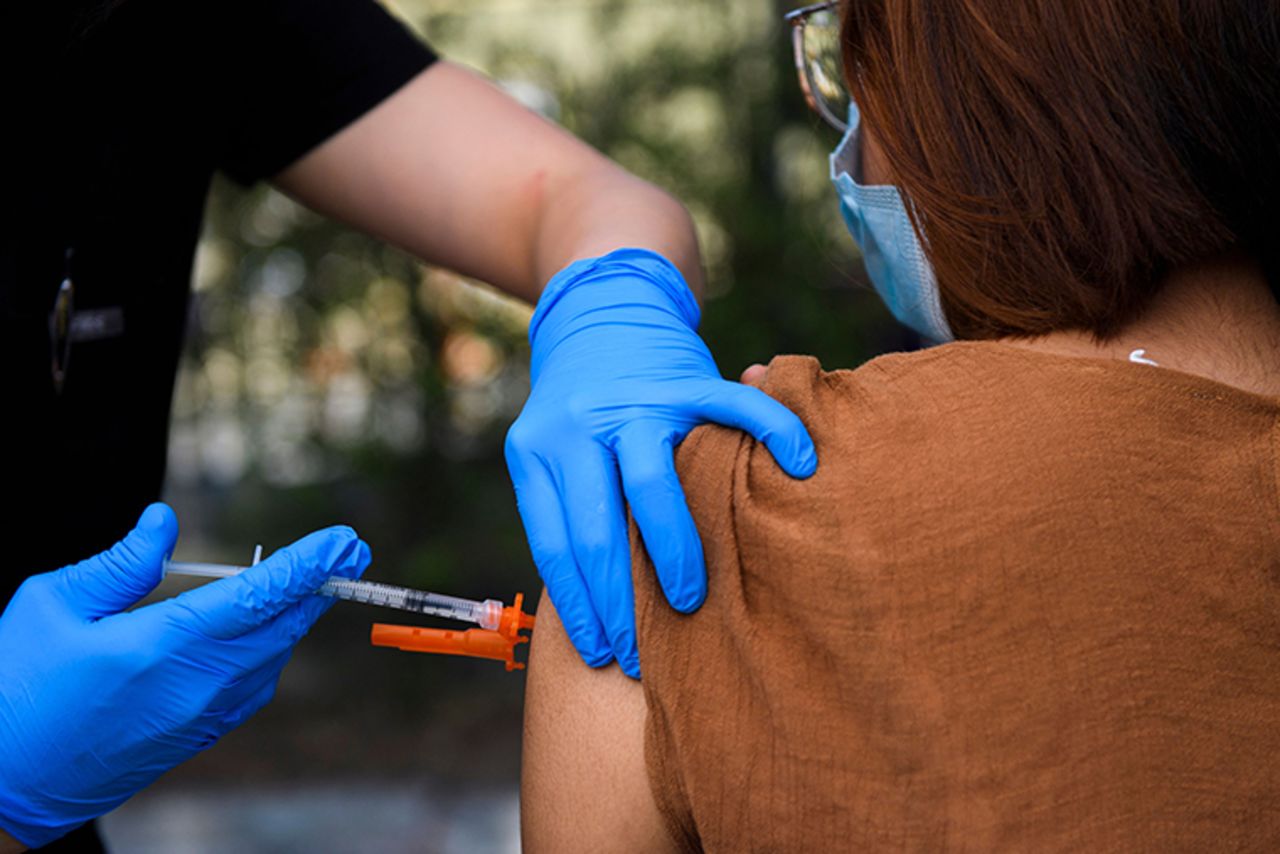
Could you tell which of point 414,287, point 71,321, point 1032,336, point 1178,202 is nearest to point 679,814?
point 1032,336

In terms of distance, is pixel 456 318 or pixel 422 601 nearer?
pixel 422 601

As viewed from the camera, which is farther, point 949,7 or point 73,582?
point 73,582

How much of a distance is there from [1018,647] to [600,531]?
1.51ft

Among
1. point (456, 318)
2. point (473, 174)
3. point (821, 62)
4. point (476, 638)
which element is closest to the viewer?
point (476, 638)

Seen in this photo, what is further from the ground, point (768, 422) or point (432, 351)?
point (432, 351)

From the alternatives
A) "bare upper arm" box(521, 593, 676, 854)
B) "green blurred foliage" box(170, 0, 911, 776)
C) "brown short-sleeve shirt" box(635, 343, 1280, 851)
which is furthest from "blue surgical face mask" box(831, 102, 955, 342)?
"green blurred foliage" box(170, 0, 911, 776)

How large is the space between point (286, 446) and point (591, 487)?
3384mm

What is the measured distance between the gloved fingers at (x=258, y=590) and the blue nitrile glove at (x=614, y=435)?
0.24 metres

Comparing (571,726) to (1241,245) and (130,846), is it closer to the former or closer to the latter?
(1241,245)

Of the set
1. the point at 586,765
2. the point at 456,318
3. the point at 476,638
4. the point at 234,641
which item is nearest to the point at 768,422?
the point at 586,765

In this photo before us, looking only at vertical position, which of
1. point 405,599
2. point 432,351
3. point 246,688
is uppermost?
point 432,351

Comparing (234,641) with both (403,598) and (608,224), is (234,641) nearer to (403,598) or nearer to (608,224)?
(403,598)

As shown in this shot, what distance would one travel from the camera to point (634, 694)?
3.58 feet

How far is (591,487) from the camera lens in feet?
4.09
